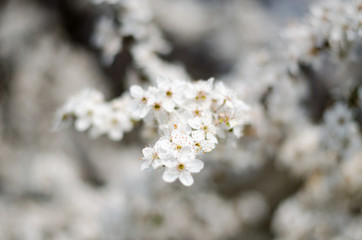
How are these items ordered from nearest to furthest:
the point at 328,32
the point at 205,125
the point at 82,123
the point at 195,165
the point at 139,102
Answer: the point at 195,165 → the point at 205,125 → the point at 139,102 → the point at 82,123 → the point at 328,32

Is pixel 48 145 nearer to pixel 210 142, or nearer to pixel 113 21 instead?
pixel 113 21

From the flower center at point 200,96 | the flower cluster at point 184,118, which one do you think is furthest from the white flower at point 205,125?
the flower center at point 200,96

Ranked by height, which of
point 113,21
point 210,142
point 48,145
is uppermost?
point 48,145

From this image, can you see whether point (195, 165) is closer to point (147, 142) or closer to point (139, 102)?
point (139, 102)

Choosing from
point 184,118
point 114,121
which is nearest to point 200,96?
point 184,118

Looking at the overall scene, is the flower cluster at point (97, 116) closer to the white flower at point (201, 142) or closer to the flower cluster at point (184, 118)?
the flower cluster at point (184, 118)

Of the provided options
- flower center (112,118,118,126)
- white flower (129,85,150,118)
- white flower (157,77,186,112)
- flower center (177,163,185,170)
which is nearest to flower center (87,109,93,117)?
flower center (112,118,118,126)

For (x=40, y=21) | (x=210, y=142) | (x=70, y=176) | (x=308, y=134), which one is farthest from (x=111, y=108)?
(x=40, y=21)
